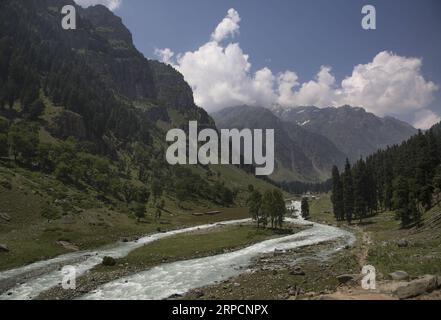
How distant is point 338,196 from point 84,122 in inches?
5608

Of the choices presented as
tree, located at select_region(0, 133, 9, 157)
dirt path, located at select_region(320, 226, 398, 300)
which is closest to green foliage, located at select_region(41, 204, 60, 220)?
tree, located at select_region(0, 133, 9, 157)

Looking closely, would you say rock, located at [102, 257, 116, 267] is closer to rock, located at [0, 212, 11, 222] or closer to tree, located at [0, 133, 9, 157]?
rock, located at [0, 212, 11, 222]

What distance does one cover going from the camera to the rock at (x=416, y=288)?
30344 millimetres

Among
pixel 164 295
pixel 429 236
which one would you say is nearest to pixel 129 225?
pixel 164 295

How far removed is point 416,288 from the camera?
100ft

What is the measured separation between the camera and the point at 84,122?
19975cm

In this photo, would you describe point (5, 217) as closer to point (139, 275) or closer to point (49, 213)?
point (49, 213)

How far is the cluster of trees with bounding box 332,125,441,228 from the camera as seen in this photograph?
89.8 metres

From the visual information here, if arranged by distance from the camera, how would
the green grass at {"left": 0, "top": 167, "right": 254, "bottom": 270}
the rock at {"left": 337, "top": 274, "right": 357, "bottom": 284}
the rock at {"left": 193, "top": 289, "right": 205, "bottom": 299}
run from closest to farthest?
the rock at {"left": 337, "top": 274, "right": 357, "bottom": 284} < the rock at {"left": 193, "top": 289, "right": 205, "bottom": 299} < the green grass at {"left": 0, "top": 167, "right": 254, "bottom": 270}

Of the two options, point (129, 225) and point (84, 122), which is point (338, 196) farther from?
point (84, 122)

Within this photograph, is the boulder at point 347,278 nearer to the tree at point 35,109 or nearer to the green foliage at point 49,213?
the green foliage at point 49,213

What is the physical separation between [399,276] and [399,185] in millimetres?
67529

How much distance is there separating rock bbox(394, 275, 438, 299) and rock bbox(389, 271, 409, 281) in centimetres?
575
